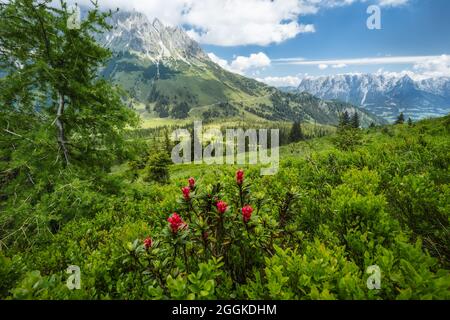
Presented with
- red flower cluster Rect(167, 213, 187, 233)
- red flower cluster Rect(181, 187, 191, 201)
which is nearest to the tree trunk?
red flower cluster Rect(181, 187, 191, 201)

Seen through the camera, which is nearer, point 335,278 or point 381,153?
point 335,278

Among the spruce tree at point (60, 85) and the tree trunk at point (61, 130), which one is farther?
the tree trunk at point (61, 130)

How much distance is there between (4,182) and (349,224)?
12.9 metres

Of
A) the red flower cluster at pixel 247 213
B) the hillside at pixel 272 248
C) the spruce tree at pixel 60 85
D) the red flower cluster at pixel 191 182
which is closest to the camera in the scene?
the hillside at pixel 272 248

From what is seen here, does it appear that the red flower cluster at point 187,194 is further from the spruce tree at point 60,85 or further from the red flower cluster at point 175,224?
the spruce tree at point 60,85

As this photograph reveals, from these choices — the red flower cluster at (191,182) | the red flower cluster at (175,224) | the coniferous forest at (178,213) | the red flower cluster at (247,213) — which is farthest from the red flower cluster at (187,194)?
the red flower cluster at (247,213)

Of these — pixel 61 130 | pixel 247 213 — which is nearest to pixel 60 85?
pixel 61 130

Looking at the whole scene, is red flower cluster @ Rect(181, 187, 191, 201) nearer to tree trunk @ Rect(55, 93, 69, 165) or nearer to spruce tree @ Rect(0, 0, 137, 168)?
spruce tree @ Rect(0, 0, 137, 168)

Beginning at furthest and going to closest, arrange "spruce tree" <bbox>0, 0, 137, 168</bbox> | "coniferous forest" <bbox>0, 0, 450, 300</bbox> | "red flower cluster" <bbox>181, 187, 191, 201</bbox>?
"spruce tree" <bbox>0, 0, 137, 168</bbox> → "red flower cluster" <bbox>181, 187, 191, 201</bbox> → "coniferous forest" <bbox>0, 0, 450, 300</bbox>

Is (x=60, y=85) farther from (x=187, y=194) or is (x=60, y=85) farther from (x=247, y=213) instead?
(x=247, y=213)

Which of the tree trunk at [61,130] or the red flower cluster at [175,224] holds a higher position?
the tree trunk at [61,130]

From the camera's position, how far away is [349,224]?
4074 mm
